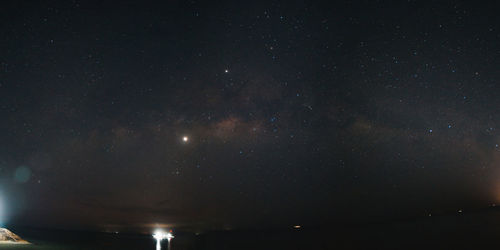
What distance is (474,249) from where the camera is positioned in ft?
179

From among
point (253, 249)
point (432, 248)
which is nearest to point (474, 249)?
point (432, 248)

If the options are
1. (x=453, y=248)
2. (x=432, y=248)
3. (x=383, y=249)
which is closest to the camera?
(x=453, y=248)

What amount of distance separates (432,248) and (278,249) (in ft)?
167

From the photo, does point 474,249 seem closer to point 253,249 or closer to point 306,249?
point 306,249

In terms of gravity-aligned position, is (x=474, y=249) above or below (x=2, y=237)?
below

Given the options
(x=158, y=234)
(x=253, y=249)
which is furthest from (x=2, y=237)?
(x=253, y=249)

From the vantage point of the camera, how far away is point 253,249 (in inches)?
4313

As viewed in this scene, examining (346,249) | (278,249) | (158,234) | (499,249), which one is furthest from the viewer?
(278,249)

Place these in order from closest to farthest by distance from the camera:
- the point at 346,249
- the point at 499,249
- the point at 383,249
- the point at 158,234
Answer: the point at 158,234, the point at 499,249, the point at 383,249, the point at 346,249

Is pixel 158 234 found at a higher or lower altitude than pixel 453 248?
higher

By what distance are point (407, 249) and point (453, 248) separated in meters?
15.0

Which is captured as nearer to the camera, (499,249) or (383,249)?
(499,249)

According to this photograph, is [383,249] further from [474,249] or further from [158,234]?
[158,234]

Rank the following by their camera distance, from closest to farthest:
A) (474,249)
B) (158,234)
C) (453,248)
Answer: (158,234) < (474,249) < (453,248)
